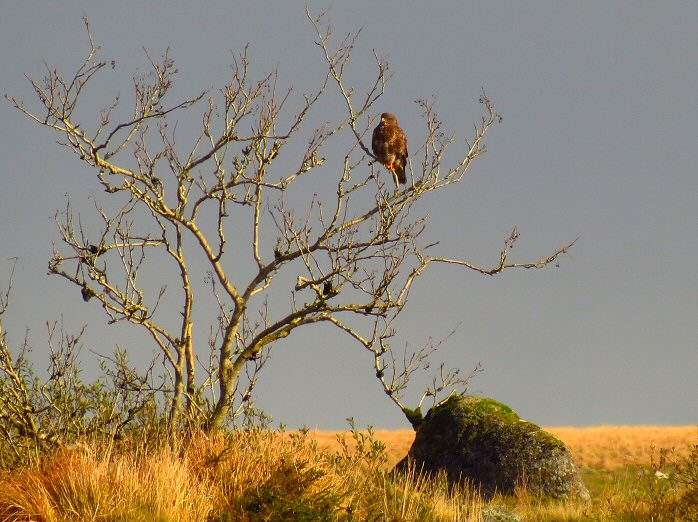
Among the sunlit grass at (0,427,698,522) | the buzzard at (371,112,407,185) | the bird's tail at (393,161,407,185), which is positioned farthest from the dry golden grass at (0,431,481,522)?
the bird's tail at (393,161,407,185)

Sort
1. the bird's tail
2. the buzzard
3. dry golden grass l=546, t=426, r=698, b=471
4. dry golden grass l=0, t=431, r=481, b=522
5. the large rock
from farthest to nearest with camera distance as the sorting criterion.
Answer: dry golden grass l=546, t=426, r=698, b=471 < the large rock < the bird's tail < the buzzard < dry golden grass l=0, t=431, r=481, b=522

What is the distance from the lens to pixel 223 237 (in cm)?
1455

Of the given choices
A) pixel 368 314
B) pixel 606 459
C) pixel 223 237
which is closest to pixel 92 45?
pixel 223 237

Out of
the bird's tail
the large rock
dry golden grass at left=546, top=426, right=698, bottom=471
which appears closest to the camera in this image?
the bird's tail

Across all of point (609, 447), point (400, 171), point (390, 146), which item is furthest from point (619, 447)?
point (390, 146)

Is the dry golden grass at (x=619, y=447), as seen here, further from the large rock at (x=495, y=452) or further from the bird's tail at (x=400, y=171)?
the bird's tail at (x=400, y=171)

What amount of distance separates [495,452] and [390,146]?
22.3ft

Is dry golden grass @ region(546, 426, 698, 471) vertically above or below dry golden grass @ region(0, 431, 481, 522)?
above

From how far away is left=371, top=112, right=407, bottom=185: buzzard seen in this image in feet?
52.3

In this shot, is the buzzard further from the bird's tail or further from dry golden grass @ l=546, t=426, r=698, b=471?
dry golden grass @ l=546, t=426, r=698, b=471

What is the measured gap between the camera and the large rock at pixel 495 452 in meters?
17.2

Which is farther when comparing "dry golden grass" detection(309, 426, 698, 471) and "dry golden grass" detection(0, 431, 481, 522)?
"dry golden grass" detection(309, 426, 698, 471)

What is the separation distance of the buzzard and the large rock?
5.74 meters

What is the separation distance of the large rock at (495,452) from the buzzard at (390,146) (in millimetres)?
5740
